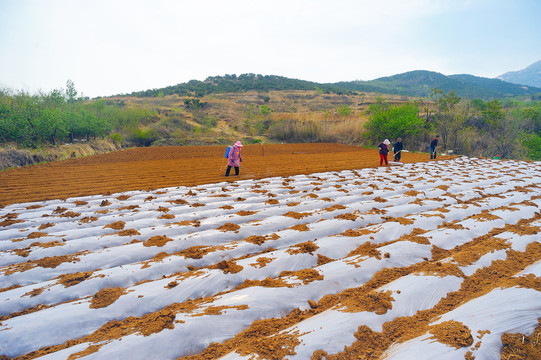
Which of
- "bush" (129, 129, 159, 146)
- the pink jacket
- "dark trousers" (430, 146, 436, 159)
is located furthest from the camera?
"bush" (129, 129, 159, 146)

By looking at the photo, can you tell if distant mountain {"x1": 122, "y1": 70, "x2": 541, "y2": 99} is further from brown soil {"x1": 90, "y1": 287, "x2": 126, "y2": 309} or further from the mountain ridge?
brown soil {"x1": 90, "y1": 287, "x2": 126, "y2": 309}

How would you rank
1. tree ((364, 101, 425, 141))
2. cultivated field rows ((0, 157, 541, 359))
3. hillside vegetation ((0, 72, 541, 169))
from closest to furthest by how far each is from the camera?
cultivated field rows ((0, 157, 541, 359)) < hillside vegetation ((0, 72, 541, 169)) < tree ((364, 101, 425, 141))

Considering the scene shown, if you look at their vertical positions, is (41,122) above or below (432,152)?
above

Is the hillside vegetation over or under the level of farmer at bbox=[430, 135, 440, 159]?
over

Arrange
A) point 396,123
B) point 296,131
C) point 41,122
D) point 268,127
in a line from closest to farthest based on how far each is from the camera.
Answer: point 41,122, point 396,123, point 296,131, point 268,127

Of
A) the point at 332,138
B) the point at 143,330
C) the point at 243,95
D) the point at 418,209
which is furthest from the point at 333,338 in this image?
the point at 243,95

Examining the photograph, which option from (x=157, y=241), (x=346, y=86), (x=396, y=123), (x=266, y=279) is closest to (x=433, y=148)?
(x=396, y=123)

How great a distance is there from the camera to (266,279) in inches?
83.1

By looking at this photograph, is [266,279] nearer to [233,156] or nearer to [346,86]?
[233,156]

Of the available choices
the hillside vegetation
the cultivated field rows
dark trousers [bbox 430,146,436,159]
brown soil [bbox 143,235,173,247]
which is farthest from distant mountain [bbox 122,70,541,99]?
brown soil [bbox 143,235,173,247]

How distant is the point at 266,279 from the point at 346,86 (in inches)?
2910

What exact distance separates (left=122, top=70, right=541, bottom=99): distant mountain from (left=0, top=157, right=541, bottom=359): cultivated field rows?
2203 centimetres

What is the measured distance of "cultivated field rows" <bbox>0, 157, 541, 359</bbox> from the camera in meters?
1.54

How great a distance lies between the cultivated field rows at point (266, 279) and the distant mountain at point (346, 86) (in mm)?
22032
